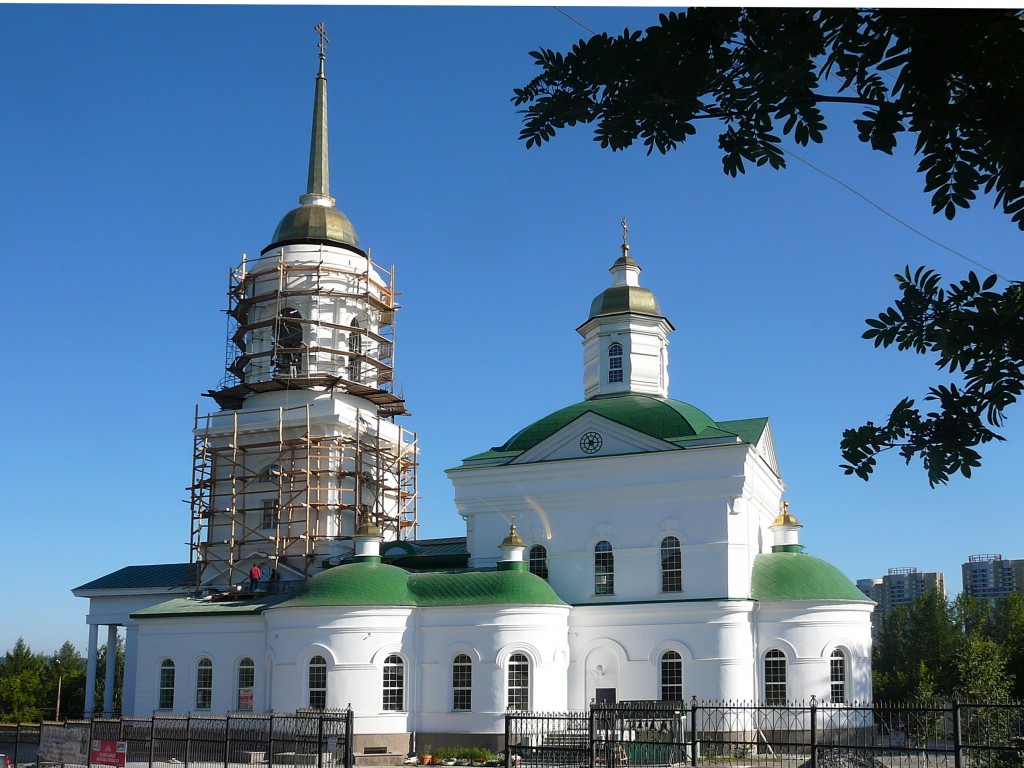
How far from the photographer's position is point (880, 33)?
274 inches

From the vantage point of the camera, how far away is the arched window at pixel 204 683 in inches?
1225

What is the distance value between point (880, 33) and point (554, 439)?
24483 mm

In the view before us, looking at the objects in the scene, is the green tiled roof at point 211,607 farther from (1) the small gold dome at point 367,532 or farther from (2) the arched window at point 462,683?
(2) the arched window at point 462,683

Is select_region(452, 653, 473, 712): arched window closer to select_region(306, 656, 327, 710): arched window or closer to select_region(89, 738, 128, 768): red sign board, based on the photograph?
select_region(306, 656, 327, 710): arched window

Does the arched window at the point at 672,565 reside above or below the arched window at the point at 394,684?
above

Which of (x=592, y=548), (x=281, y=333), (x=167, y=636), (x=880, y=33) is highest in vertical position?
(x=281, y=333)

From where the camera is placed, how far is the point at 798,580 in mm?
29016

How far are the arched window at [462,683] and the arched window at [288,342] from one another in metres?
13.4

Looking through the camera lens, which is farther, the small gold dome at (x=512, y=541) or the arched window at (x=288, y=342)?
the arched window at (x=288, y=342)

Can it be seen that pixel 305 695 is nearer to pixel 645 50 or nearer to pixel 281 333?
pixel 281 333

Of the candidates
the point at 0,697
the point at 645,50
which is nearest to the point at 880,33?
the point at 645,50

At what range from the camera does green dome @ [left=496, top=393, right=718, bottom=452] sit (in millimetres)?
30359

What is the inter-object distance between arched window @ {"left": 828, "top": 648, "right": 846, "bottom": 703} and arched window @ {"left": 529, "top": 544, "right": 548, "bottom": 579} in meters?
7.99

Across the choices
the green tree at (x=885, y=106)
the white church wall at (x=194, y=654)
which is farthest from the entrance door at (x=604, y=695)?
the green tree at (x=885, y=106)
